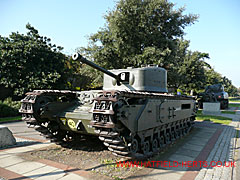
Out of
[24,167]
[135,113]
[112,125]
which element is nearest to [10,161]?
[24,167]

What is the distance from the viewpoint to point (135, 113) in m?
4.70

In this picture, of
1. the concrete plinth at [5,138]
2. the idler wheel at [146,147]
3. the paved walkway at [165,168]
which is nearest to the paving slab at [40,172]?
the paved walkway at [165,168]

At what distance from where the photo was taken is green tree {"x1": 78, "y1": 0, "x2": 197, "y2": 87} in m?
15.2

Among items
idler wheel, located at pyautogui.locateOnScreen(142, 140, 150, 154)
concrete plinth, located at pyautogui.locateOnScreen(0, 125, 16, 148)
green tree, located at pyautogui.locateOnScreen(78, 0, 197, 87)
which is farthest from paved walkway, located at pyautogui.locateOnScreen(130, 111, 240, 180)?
green tree, located at pyautogui.locateOnScreen(78, 0, 197, 87)

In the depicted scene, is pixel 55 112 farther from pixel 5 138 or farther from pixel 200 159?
pixel 200 159

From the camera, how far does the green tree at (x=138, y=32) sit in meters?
15.2

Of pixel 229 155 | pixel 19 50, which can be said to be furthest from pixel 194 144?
pixel 19 50

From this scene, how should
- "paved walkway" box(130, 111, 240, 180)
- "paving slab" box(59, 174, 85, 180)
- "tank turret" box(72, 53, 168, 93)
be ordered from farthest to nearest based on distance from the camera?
1. "tank turret" box(72, 53, 168, 93)
2. "paved walkway" box(130, 111, 240, 180)
3. "paving slab" box(59, 174, 85, 180)

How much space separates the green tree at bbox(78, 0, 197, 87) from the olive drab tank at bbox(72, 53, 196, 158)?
7521 mm

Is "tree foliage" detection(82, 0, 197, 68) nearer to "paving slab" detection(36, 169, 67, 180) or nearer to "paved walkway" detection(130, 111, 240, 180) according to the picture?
"paved walkway" detection(130, 111, 240, 180)

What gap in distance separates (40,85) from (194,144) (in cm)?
1227

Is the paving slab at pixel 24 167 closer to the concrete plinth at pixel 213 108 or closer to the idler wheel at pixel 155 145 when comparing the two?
the idler wheel at pixel 155 145

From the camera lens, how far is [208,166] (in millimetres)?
5066

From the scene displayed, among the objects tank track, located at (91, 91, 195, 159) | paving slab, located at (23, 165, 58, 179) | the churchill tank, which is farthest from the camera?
the churchill tank
